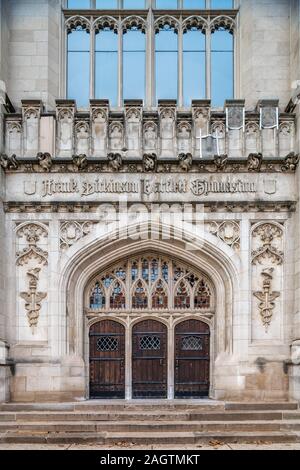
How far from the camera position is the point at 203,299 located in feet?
49.0

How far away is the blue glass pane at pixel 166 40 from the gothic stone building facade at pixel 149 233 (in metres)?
1.81

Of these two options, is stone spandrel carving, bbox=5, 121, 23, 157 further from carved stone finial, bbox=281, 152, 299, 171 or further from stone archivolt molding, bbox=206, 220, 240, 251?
carved stone finial, bbox=281, 152, 299, 171

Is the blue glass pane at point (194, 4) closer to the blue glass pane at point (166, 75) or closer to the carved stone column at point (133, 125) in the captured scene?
the blue glass pane at point (166, 75)

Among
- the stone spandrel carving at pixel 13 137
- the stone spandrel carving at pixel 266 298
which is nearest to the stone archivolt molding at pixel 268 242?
the stone spandrel carving at pixel 266 298

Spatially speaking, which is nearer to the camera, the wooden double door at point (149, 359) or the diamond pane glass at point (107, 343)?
the wooden double door at point (149, 359)

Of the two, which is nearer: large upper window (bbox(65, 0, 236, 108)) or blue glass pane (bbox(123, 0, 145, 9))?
large upper window (bbox(65, 0, 236, 108))

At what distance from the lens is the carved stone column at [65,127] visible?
47.1 feet

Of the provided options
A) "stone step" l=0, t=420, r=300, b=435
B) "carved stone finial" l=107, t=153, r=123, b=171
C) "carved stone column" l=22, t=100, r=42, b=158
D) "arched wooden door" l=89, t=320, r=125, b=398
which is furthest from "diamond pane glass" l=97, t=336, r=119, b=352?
"carved stone column" l=22, t=100, r=42, b=158

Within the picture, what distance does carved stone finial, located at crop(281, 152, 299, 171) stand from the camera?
1418cm

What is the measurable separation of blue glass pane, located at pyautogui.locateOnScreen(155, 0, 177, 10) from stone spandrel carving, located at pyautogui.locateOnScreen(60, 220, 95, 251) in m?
5.65

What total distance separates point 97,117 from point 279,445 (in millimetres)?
7764

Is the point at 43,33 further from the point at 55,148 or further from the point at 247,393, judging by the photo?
the point at 247,393

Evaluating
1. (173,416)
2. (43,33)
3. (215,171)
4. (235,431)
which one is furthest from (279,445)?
(43,33)
